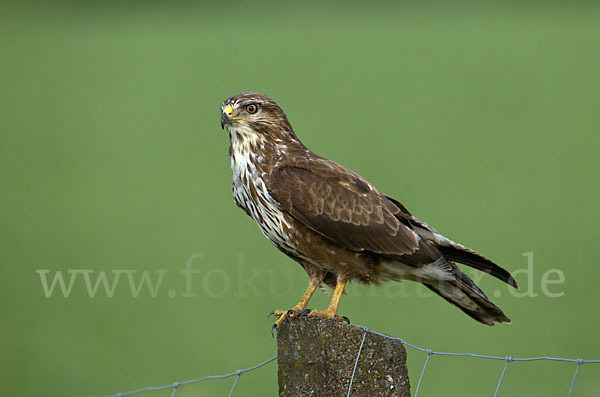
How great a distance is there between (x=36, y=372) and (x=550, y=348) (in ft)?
15.7

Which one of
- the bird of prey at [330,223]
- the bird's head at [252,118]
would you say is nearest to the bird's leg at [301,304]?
the bird of prey at [330,223]

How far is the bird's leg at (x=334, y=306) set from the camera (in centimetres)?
399

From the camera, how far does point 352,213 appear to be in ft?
14.1

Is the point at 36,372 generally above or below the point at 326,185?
below

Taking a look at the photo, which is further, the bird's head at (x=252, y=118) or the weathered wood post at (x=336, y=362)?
the bird's head at (x=252, y=118)

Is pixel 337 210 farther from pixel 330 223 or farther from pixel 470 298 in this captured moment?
pixel 470 298

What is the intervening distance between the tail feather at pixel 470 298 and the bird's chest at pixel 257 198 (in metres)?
0.94

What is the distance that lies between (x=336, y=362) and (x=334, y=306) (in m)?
1.01

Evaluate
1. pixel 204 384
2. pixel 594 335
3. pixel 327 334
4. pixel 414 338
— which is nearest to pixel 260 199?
pixel 327 334

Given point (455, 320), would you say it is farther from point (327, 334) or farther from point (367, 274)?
point (327, 334)

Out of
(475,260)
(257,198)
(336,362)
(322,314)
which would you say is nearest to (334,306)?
(322,314)

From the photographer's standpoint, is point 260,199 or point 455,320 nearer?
point 260,199

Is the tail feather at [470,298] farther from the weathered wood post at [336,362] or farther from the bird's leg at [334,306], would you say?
the weathered wood post at [336,362]

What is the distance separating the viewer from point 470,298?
4.41 metres
